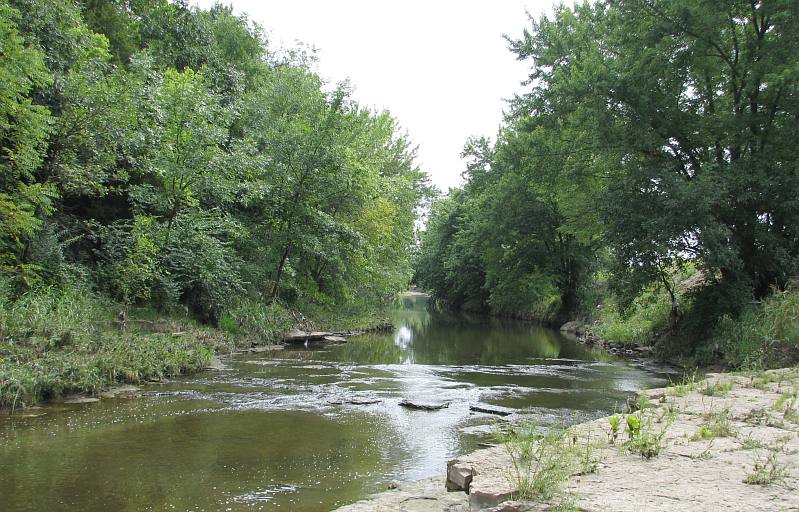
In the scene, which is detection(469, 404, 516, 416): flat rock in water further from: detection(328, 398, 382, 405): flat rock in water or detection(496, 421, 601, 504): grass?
detection(496, 421, 601, 504): grass

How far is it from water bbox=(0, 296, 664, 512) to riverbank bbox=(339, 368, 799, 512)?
1128mm

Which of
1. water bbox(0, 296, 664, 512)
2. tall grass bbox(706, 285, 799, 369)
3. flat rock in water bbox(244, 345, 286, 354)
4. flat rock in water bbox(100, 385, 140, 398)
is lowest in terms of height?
flat rock in water bbox(244, 345, 286, 354)

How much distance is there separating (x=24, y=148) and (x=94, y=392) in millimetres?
5358

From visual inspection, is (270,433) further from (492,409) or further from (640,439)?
(640,439)

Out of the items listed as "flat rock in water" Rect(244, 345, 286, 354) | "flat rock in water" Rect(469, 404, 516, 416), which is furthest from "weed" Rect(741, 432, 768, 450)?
"flat rock in water" Rect(244, 345, 286, 354)

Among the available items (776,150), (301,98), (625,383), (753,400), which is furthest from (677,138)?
(301,98)

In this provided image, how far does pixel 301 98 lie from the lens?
24578mm

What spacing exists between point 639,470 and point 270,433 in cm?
527

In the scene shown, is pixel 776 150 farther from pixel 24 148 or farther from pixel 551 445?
Result: pixel 24 148

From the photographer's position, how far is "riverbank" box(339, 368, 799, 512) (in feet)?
13.5

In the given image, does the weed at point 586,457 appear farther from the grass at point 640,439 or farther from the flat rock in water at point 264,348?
the flat rock in water at point 264,348

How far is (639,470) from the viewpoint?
15.7ft

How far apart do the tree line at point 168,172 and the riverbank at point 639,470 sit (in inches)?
409

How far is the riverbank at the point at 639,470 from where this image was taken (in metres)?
4.11
